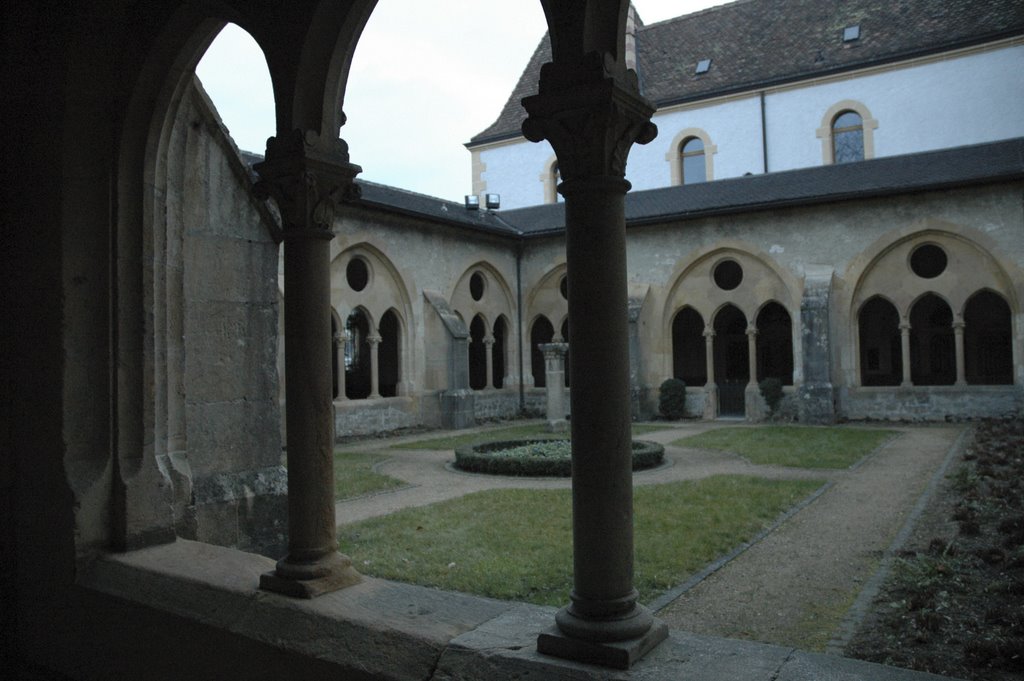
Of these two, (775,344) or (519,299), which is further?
(775,344)

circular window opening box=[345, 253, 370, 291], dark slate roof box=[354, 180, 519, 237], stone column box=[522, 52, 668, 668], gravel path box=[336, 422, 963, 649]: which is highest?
dark slate roof box=[354, 180, 519, 237]

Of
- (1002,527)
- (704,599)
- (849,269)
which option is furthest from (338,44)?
(849,269)

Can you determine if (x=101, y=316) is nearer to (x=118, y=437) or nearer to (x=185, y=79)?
(x=118, y=437)

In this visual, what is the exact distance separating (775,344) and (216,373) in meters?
20.7

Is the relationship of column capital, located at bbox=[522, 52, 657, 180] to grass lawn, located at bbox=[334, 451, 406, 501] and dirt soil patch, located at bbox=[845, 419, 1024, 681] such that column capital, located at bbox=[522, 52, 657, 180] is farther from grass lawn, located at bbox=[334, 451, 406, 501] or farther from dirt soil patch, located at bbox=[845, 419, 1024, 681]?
grass lawn, located at bbox=[334, 451, 406, 501]

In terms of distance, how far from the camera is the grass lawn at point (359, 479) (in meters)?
9.32

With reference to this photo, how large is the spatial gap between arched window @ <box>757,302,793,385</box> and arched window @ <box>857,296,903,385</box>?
2.06m

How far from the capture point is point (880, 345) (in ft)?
76.1

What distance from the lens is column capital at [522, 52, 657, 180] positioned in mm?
2602

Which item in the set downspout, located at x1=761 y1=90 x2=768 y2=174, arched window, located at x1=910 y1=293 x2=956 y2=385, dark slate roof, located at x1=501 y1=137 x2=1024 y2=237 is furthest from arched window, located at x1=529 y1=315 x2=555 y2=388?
arched window, located at x1=910 y1=293 x2=956 y2=385

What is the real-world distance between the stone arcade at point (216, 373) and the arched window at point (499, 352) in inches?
637

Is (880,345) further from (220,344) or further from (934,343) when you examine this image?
(220,344)

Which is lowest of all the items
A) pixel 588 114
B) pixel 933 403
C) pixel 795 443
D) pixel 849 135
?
pixel 795 443

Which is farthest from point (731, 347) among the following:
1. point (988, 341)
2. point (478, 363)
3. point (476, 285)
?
point (476, 285)
